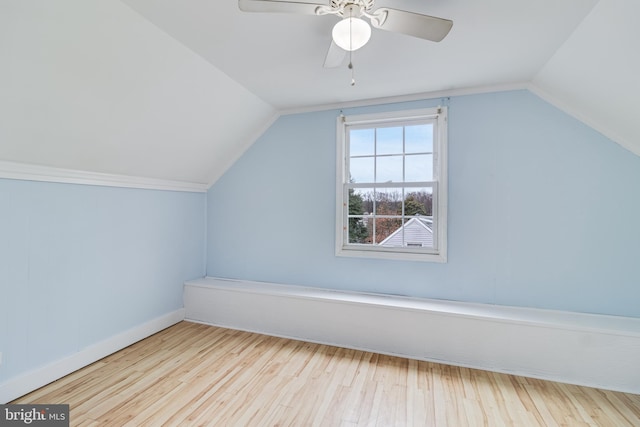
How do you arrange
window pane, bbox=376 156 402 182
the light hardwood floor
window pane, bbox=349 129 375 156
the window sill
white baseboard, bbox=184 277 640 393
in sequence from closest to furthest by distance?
the light hardwood floor → white baseboard, bbox=184 277 640 393 → the window sill → window pane, bbox=376 156 402 182 → window pane, bbox=349 129 375 156

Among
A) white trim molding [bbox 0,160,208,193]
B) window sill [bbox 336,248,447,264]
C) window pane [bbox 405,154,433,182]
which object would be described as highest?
window pane [bbox 405,154,433,182]

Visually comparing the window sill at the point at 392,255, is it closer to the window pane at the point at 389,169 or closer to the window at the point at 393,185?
the window at the point at 393,185

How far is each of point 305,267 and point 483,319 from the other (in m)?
1.76

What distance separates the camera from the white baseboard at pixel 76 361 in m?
1.92

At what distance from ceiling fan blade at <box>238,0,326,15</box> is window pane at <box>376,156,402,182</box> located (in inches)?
73.8

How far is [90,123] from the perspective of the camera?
2045mm

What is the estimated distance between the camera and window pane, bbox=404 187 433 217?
291 centimetres

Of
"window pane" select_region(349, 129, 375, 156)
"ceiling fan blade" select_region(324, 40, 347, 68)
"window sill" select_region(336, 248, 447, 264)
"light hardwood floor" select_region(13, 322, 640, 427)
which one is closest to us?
"ceiling fan blade" select_region(324, 40, 347, 68)

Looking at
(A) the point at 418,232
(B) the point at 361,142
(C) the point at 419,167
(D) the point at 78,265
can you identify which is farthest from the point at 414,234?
A: (D) the point at 78,265

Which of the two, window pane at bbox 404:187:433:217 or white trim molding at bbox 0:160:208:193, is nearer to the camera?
white trim molding at bbox 0:160:208:193

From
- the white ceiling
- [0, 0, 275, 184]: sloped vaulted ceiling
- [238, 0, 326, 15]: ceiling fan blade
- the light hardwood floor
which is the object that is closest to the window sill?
the light hardwood floor

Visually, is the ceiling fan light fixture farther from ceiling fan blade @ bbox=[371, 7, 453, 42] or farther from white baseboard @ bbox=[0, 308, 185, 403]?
white baseboard @ bbox=[0, 308, 185, 403]

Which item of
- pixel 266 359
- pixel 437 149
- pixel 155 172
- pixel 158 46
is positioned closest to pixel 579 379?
pixel 437 149

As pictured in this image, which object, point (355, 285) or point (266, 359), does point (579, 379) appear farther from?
point (266, 359)
